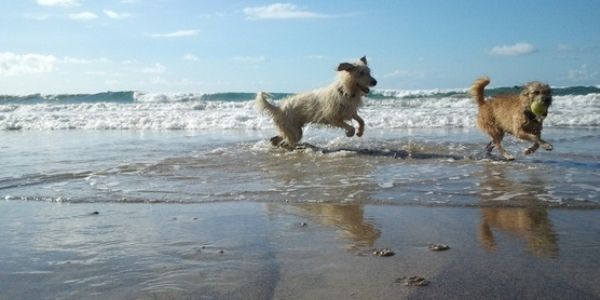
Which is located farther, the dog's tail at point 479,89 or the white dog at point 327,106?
the white dog at point 327,106

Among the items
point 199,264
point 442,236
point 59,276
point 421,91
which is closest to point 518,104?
point 442,236

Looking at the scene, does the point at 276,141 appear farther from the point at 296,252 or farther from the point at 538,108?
the point at 296,252

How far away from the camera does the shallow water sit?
210 inches

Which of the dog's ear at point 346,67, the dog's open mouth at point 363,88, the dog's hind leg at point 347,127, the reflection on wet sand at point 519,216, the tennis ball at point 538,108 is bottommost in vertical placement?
the reflection on wet sand at point 519,216

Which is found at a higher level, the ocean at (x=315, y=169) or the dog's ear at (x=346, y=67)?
the dog's ear at (x=346, y=67)

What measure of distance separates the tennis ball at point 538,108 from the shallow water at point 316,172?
26.1 inches

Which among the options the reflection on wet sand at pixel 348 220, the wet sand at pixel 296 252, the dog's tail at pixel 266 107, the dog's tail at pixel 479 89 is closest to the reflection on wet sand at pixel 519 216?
the wet sand at pixel 296 252

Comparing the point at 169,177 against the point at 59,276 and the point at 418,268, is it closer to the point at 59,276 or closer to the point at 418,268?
the point at 59,276

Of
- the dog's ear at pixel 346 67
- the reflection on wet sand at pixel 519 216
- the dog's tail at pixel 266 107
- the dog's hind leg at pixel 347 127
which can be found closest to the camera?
the reflection on wet sand at pixel 519 216

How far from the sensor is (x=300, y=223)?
13.9ft

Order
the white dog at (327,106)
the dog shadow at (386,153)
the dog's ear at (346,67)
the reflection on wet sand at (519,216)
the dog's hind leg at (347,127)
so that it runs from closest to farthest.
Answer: the reflection on wet sand at (519,216) < the dog shadow at (386,153) < the dog's ear at (346,67) < the white dog at (327,106) < the dog's hind leg at (347,127)

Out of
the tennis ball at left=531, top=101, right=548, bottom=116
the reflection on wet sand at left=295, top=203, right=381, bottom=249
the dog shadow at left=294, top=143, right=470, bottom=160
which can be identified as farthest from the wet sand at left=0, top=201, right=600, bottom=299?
the dog shadow at left=294, top=143, right=470, bottom=160

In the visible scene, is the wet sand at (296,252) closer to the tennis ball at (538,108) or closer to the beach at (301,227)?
the beach at (301,227)

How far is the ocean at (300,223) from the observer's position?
9.57 feet
